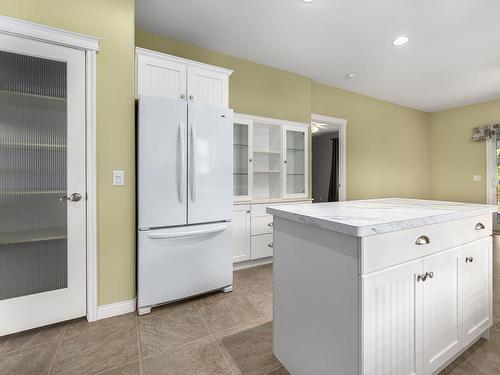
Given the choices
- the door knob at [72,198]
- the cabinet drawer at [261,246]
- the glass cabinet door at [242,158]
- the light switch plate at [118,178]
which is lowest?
the cabinet drawer at [261,246]

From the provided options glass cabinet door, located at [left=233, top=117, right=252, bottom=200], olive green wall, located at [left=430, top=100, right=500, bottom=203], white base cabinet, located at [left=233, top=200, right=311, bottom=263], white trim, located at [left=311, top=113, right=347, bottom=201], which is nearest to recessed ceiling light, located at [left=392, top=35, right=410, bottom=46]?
white trim, located at [left=311, top=113, right=347, bottom=201]

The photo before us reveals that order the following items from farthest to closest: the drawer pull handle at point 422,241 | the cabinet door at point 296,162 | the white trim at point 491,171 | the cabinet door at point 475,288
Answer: the white trim at point 491,171
the cabinet door at point 296,162
the cabinet door at point 475,288
the drawer pull handle at point 422,241

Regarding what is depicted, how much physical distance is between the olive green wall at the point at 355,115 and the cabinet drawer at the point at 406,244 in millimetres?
2611

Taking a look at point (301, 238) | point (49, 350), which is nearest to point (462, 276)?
point (301, 238)

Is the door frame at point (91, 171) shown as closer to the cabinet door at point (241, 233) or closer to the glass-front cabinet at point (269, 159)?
the cabinet door at point (241, 233)

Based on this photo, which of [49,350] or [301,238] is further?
Answer: [49,350]

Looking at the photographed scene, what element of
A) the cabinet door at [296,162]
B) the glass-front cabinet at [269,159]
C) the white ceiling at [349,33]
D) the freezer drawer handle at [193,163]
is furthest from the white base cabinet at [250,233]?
the white ceiling at [349,33]

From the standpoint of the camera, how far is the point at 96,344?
172 centimetres

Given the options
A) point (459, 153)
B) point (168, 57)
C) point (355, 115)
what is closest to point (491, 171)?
point (459, 153)

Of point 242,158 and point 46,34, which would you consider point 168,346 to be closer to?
point 242,158

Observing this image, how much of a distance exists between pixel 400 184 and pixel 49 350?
5.89 meters

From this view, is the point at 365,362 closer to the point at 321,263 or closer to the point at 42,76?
the point at 321,263

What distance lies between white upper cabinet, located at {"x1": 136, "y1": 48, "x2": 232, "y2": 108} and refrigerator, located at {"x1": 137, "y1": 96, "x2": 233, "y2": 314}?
0.97ft

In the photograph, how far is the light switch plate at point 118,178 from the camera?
205 cm
